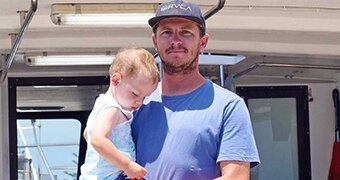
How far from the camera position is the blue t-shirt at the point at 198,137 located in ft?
6.75

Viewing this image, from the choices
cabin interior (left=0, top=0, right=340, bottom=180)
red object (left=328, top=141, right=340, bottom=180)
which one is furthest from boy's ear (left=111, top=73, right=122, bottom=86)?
red object (left=328, top=141, right=340, bottom=180)

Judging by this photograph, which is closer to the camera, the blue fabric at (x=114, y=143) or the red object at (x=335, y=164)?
the blue fabric at (x=114, y=143)

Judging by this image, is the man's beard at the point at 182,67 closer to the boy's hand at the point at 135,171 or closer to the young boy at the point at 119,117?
the young boy at the point at 119,117

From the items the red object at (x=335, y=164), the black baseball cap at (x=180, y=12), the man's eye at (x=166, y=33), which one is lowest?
the red object at (x=335, y=164)

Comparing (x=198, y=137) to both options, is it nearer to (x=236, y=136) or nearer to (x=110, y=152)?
(x=236, y=136)

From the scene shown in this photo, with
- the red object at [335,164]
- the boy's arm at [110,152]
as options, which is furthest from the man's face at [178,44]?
the red object at [335,164]

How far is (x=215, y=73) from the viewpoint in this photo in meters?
6.09

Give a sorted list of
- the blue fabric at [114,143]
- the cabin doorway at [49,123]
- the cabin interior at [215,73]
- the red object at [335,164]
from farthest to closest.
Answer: the red object at [335,164] < the cabin doorway at [49,123] < the cabin interior at [215,73] < the blue fabric at [114,143]

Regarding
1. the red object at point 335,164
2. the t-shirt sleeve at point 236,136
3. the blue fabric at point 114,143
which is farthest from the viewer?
the red object at point 335,164

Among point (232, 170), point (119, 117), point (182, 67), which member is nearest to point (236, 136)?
point (232, 170)

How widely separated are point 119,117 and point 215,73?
3968 mm

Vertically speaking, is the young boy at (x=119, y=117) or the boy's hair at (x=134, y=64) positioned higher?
the boy's hair at (x=134, y=64)

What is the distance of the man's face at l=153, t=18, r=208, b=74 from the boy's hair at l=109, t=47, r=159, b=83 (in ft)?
0.24

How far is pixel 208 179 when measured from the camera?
2.08 metres
